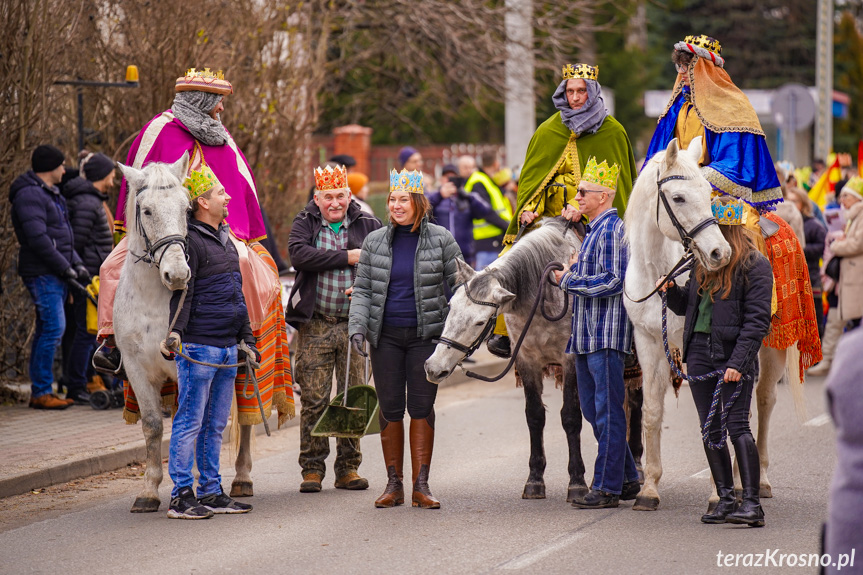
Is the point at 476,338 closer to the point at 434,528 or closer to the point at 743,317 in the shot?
the point at 434,528

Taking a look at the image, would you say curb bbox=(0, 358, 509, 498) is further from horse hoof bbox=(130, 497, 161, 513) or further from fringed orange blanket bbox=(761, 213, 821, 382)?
fringed orange blanket bbox=(761, 213, 821, 382)

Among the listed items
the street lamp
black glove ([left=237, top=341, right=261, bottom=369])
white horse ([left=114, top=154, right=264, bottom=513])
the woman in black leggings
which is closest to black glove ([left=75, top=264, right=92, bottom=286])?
the street lamp

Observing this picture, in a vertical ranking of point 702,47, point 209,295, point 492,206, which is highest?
point 702,47

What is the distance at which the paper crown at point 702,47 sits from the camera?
26.1 ft

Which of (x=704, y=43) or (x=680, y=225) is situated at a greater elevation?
(x=704, y=43)

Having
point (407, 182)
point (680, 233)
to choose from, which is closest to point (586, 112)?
point (407, 182)

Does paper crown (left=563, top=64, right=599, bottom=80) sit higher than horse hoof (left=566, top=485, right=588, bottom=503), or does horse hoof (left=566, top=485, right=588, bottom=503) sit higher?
paper crown (left=563, top=64, right=599, bottom=80)

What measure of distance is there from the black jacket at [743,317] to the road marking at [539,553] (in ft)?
4.28

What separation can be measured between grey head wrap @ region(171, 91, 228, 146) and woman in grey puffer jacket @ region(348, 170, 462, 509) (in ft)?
4.67

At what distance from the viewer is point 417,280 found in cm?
738

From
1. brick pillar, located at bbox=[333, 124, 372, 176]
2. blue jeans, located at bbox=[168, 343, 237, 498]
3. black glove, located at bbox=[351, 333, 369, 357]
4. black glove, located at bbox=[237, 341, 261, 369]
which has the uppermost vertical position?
brick pillar, located at bbox=[333, 124, 372, 176]

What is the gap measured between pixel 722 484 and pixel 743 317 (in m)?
0.96

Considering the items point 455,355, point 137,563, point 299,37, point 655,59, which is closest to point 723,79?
point 455,355

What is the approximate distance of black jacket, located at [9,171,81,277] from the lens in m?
10.3
